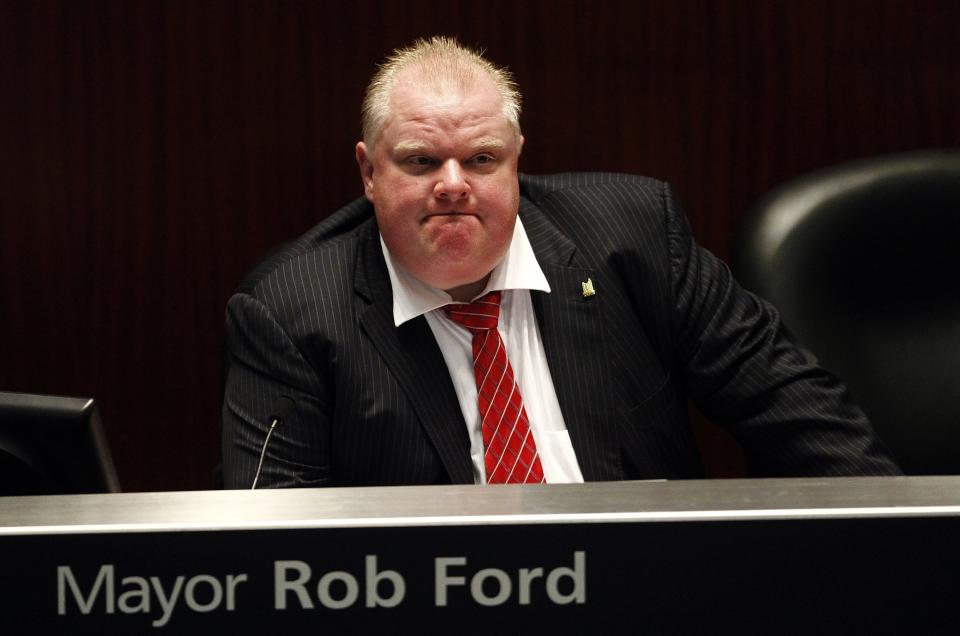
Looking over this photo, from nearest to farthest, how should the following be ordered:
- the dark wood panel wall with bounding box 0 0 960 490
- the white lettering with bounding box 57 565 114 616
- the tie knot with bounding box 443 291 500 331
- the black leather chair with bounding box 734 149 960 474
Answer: the white lettering with bounding box 57 565 114 616
the tie knot with bounding box 443 291 500 331
the black leather chair with bounding box 734 149 960 474
the dark wood panel wall with bounding box 0 0 960 490

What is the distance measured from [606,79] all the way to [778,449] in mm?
971

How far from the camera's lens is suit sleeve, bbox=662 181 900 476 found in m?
1.72

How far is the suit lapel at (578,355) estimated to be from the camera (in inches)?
68.4

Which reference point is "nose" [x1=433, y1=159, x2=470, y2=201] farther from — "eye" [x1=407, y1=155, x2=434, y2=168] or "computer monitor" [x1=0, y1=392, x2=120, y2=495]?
"computer monitor" [x1=0, y1=392, x2=120, y2=495]

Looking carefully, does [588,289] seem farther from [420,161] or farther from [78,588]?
[78,588]

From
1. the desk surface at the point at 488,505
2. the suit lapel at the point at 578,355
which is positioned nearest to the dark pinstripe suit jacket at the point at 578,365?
the suit lapel at the point at 578,355

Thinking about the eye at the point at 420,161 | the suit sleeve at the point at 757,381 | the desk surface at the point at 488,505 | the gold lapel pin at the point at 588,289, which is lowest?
the suit sleeve at the point at 757,381

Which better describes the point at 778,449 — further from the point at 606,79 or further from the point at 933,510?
the point at 933,510

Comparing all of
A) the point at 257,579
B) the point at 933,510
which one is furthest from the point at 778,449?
the point at 257,579

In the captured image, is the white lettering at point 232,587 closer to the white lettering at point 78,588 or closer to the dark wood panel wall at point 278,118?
the white lettering at point 78,588

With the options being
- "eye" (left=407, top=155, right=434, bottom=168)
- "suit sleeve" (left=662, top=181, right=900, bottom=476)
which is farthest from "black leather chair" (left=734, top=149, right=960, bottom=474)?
"eye" (left=407, top=155, right=434, bottom=168)

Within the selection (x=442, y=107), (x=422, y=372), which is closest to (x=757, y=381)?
(x=422, y=372)

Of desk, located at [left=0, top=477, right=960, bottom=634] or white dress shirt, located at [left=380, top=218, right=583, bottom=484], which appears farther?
white dress shirt, located at [left=380, top=218, right=583, bottom=484]

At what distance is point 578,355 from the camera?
177 centimetres
